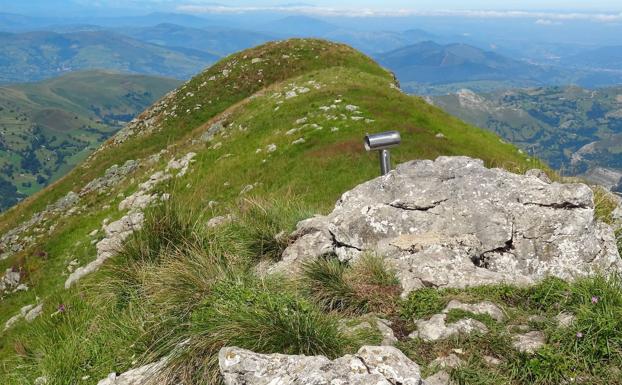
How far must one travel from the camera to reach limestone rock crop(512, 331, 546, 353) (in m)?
6.21

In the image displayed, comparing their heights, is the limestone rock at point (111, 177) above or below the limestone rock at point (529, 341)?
below

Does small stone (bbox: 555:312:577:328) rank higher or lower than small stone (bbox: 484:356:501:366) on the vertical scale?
higher

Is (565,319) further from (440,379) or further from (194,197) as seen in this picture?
(194,197)

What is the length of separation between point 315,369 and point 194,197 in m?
9.21

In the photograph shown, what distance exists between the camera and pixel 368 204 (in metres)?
12.4

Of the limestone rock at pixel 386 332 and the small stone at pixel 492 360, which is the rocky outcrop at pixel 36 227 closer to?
the limestone rock at pixel 386 332

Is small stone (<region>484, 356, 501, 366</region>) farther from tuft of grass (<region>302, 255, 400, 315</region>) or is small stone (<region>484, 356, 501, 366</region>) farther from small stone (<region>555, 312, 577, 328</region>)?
tuft of grass (<region>302, 255, 400, 315</region>)

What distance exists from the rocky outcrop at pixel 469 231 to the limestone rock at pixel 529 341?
2.03 m

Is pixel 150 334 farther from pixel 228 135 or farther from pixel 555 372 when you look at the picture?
pixel 228 135

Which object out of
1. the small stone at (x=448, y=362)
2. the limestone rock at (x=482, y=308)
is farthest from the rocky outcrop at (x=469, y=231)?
the small stone at (x=448, y=362)

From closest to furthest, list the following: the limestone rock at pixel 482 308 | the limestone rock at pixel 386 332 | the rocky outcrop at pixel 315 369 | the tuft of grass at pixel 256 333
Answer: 1. the rocky outcrop at pixel 315 369
2. the tuft of grass at pixel 256 333
3. the limestone rock at pixel 386 332
4. the limestone rock at pixel 482 308

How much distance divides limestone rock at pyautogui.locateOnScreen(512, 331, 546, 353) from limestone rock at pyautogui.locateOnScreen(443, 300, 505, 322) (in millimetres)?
573

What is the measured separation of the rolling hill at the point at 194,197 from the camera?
7.37 m

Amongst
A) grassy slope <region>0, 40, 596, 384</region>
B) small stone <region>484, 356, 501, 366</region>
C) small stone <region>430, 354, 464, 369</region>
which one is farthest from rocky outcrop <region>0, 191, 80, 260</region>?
small stone <region>484, 356, 501, 366</region>
